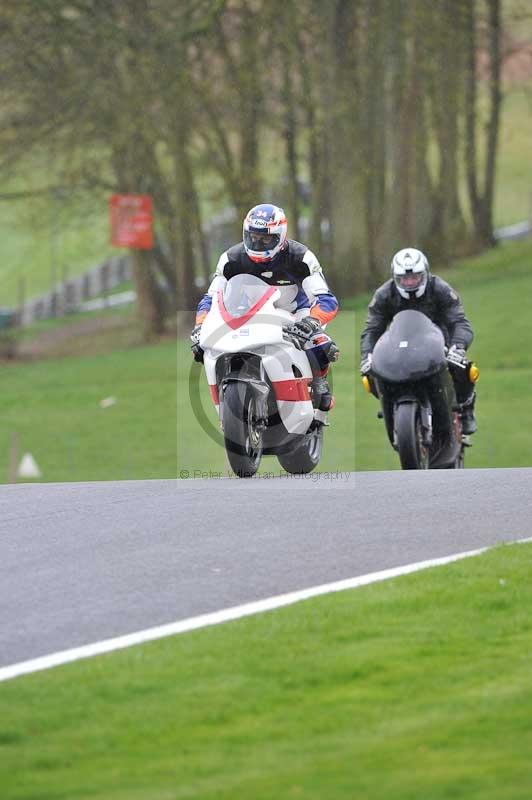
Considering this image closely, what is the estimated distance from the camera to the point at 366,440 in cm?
2856

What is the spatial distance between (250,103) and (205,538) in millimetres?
31848

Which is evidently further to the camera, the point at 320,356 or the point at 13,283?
the point at 13,283

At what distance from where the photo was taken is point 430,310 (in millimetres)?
14617

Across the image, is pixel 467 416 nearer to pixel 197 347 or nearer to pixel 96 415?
pixel 197 347

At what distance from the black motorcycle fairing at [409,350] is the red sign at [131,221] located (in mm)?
26811

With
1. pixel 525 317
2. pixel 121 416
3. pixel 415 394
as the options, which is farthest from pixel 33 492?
pixel 525 317

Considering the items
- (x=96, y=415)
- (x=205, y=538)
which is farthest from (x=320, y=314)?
(x=96, y=415)

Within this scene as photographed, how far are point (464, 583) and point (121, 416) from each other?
24544mm

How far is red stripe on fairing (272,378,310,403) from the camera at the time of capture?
12828 millimetres

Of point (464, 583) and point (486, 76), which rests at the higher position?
point (486, 76)

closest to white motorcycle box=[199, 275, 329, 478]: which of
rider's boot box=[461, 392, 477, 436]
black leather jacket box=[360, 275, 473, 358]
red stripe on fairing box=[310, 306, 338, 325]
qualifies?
red stripe on fairing box=[310, 306, 338, 325]

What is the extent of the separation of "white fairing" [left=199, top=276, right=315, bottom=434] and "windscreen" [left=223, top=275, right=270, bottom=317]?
1cm

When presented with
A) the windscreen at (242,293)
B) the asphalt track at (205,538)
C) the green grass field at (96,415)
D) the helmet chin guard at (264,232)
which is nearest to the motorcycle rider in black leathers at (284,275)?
the helmet chin guard at (264,232)

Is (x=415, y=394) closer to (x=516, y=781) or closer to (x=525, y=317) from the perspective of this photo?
(x=516, y=781)
